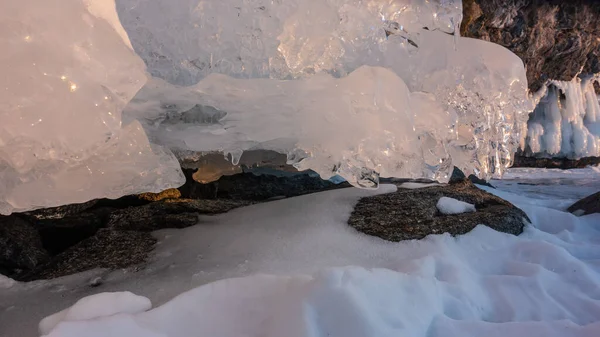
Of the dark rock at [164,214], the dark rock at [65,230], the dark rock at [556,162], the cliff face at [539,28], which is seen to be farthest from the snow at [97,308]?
the dark rock at [556,162]

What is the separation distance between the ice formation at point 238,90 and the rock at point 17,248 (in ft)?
3.26

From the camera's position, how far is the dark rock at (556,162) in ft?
27.3

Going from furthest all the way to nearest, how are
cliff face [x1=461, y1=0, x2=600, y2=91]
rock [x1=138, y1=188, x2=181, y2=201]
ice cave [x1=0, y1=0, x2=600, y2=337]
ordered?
cliff face [x1=461, y1=0, x2=600, y2=91]
rock [x1=138, y1=188, x2=181, y2=201]
ice cave [x1=0, y1=0, x2=600, y2=337]

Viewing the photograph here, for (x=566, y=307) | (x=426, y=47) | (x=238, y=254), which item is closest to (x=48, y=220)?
(x=238, y=254)

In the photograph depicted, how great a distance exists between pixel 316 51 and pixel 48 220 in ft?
7.35

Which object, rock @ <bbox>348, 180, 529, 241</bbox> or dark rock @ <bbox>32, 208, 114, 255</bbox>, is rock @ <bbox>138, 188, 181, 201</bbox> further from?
rock @ <bbox>348, 180, 529, 241</bbox>

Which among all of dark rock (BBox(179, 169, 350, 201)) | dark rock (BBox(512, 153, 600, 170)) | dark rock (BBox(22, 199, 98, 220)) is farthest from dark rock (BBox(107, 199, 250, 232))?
dark rock (BBox(512, 153, 600, 170))

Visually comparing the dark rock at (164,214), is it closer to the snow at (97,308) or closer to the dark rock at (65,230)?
the dark rock at (65,230)

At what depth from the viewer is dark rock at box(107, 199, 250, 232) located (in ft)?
9.10

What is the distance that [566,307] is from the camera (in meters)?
1.90

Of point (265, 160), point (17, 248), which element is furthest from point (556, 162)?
point (17, 248)

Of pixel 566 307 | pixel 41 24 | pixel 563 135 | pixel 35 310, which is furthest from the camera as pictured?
pixel 563 135

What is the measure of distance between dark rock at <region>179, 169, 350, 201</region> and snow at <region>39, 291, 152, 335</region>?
237 cm

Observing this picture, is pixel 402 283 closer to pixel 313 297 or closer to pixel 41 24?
pixel 313 297
